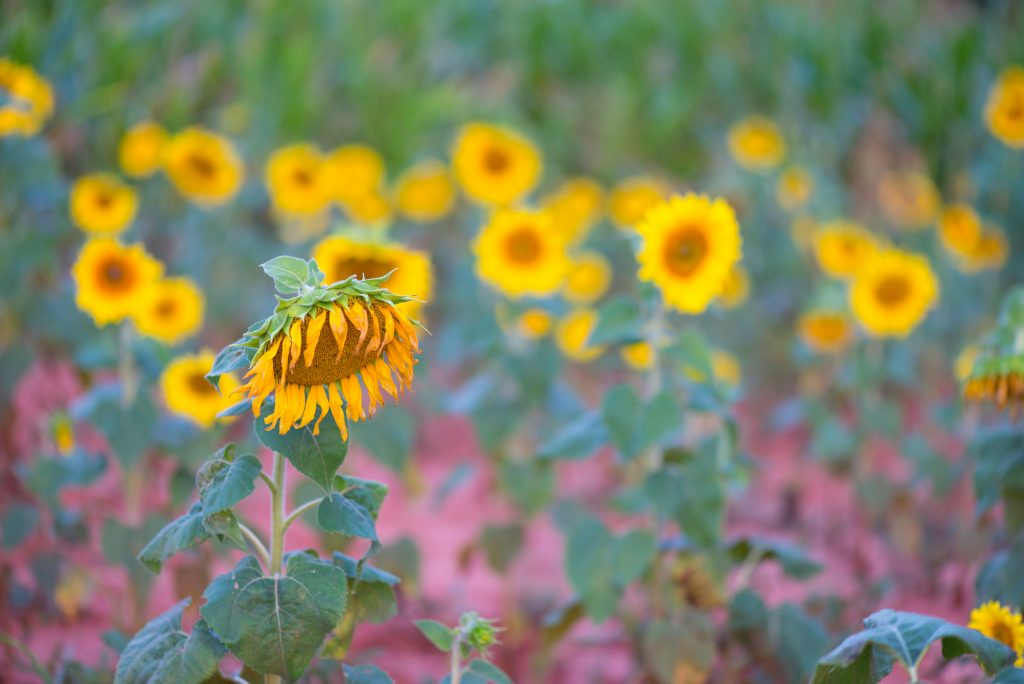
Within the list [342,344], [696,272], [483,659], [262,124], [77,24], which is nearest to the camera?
[342,344]

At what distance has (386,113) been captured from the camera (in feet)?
14.0

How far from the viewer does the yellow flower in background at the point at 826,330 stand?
2.96 m

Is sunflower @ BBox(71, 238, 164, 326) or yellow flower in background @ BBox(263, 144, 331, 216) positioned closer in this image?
sunflower @ BBox(71, 238, 164, 326)

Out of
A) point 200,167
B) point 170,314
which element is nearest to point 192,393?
point 170,314

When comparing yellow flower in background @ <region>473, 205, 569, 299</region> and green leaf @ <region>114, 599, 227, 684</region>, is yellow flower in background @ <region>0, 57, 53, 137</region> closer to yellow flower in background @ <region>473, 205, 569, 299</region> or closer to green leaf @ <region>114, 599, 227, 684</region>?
yellow flower in background @ <region>473, 205, 569, 299</region>

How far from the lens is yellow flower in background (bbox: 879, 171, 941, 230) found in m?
4.06

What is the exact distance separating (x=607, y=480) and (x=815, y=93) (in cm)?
266

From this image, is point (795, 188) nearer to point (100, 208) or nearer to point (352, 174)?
point (352, 174)

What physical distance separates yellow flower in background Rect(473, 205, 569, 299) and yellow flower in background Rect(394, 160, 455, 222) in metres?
1.20

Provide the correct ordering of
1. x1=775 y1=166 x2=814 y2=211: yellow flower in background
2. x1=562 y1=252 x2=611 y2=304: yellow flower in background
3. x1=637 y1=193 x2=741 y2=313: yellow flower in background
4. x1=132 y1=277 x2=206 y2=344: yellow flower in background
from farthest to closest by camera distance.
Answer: x1=775 y1=166 x2=814 y2=211: yellow flower in background, x1=562 y1=252 x2=611 y2=304: yellow flower in background, x1=132 y1=277 x2=206 y2=344: yellow flower in background, x1=637 y1=193 x2=741 y2=313: yellow flower in background

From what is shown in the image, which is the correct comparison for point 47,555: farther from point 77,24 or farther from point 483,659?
point 77,24

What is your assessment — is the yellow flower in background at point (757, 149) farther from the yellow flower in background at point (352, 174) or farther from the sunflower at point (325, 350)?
the sunflower at point (325, 350)

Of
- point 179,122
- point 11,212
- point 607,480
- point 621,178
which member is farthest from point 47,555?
point 621,178

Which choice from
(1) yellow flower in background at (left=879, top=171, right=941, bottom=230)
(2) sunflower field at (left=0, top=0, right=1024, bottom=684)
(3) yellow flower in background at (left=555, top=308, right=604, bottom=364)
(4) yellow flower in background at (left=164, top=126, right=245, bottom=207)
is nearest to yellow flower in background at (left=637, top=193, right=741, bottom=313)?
(2) sunflower field at (left=0, top=0, right=1024, bottom=684)
